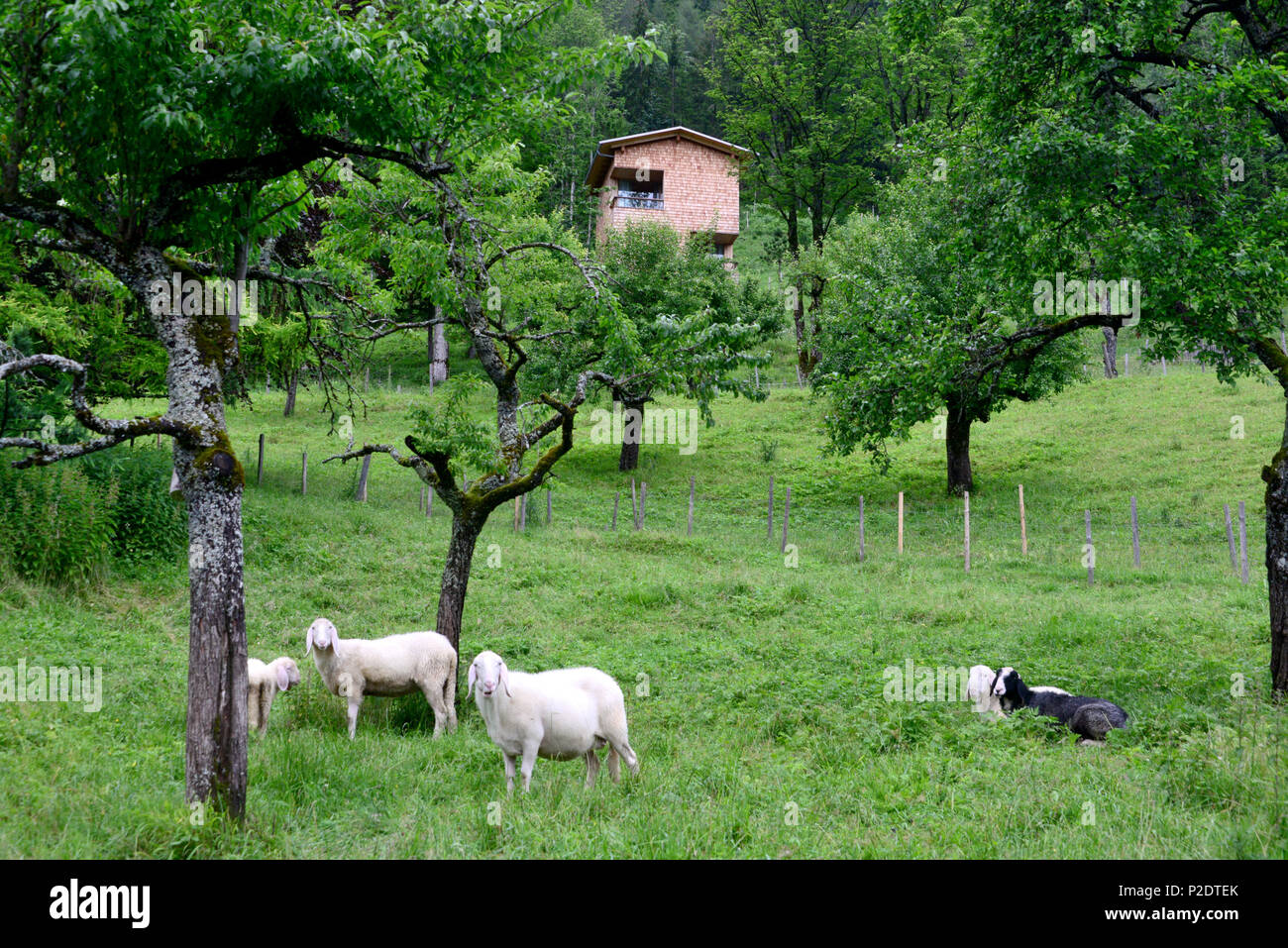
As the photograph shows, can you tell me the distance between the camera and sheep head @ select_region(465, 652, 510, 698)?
8164 mm

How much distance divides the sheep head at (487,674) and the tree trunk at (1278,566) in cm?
891

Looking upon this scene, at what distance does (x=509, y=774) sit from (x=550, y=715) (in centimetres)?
64

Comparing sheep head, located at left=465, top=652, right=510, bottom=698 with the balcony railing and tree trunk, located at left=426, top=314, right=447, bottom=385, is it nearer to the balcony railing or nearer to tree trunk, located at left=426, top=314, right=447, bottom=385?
tree trunk, located at left=426, top=314, right=447, bottom=385

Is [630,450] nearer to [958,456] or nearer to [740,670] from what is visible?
[958,456]

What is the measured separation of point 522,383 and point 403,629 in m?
18.5

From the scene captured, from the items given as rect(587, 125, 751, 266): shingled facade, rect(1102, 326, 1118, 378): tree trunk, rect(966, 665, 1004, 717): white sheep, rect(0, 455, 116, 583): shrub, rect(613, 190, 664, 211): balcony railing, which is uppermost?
rect(587, 125, 751, 266): shingled facade

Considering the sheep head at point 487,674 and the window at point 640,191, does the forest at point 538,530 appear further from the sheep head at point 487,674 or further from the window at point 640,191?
the window at point 640,191

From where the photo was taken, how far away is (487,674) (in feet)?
26.9

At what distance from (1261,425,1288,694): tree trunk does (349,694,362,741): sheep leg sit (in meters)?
10.7

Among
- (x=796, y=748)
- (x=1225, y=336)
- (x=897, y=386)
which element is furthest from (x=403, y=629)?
(x=1225, y=336)

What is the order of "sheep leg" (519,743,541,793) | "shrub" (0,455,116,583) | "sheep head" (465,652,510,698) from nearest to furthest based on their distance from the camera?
"sheep head" (465,652,510,698)
"sheep leg" (519,743,541,793)
"shrub" (0,455,116,583)

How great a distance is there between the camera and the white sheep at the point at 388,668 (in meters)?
10.6

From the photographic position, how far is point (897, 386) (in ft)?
42.5

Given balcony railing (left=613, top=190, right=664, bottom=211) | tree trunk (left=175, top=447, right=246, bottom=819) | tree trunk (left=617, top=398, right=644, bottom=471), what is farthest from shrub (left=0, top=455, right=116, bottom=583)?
balcony railing (left=613, top=190, right=664, bottom=211)
